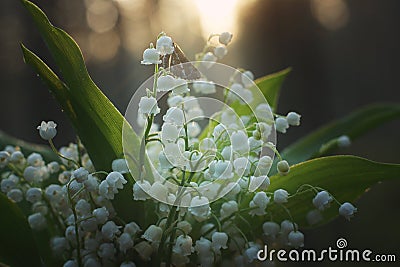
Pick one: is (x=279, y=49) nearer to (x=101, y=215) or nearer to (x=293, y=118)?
(x=293, y=118)

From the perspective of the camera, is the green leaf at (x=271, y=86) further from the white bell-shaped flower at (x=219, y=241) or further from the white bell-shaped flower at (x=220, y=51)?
the white bell-shaped flower at (x=219, y=241)

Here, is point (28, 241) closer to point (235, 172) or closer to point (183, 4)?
point (235, 172)

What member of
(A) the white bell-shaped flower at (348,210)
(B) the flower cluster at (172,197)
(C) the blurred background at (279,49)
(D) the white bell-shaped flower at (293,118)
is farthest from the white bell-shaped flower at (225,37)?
(C) the blurred background at (279,49)

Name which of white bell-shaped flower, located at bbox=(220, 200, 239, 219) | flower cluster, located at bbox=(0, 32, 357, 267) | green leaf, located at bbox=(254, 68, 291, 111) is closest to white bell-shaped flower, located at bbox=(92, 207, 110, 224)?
flower cluster, located at bbox=(0, 32, 357, 267)

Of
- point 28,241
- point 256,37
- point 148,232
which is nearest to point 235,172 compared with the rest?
point 148,232

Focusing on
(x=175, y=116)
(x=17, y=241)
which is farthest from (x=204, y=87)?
(x=17, y=241)
